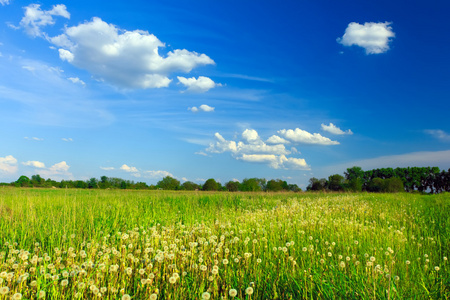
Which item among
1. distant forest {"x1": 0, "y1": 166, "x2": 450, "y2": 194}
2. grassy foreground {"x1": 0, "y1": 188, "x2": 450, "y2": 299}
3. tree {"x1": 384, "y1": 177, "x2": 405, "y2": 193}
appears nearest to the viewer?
grassy foreground {"x1": 0, "y1": 188, "x2": 450, "y2": 299}

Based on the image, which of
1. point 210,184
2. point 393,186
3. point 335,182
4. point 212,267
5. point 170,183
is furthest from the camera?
point 170,183

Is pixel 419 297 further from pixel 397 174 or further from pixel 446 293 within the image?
pixel 397 174

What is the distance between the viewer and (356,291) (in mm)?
2826

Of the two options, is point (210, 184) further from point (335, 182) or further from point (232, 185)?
point (335, 182)

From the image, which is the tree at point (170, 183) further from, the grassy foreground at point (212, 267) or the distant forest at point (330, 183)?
the grassy foreground at point (212, 267)

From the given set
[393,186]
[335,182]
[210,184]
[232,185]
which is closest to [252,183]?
[232,185]

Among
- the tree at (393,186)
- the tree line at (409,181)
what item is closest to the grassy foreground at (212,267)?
the tree at (393,186)

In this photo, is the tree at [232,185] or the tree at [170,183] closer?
the tree at [232,185]

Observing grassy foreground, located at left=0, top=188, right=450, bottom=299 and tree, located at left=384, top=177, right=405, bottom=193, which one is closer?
grassy foreground, located at left=0, top=188, right=450, bottom=299

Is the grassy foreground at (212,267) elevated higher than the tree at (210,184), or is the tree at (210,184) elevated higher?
the grassy foreground at (212,267)

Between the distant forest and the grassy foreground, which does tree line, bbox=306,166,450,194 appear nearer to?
the distant forest

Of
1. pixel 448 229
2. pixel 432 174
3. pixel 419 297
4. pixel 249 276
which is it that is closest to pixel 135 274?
pixel 249 276

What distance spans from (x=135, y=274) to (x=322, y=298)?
225 centimetres

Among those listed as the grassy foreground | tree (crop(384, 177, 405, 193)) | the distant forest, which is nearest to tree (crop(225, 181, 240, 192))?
the distant forest
